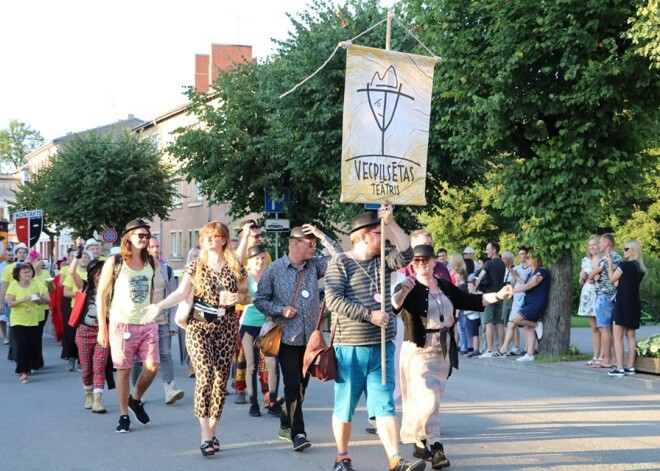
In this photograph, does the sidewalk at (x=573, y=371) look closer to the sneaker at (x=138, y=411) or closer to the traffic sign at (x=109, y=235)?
the sneaker at (x=138, y=411)

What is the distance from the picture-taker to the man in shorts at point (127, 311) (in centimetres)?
912

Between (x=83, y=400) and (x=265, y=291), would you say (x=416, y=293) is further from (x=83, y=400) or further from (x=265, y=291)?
(x=83, y=400)

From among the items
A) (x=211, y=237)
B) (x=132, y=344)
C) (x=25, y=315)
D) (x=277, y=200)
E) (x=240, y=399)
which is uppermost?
(x=277, y=200)

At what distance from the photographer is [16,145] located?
347ft

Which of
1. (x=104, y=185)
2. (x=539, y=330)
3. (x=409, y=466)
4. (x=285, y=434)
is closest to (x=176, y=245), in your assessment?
(x=104, y=185)

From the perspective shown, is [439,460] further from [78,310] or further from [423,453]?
[78,310]

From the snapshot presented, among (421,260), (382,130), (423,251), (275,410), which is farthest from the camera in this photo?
(275,410)

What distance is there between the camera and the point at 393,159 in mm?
8109

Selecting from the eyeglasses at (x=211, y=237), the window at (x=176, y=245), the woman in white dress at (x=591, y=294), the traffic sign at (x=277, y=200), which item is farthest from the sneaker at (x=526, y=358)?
the window at (x=176, y=245)

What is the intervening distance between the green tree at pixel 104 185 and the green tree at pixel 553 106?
2469 centimetres

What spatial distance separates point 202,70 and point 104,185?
18610mm

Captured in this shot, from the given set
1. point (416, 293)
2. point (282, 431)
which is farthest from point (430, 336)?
point (282, 431)

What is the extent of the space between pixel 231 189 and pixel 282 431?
21.0m

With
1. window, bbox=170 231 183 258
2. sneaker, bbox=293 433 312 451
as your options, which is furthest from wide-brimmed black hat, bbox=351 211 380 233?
window, bbox=170 231 183 258
